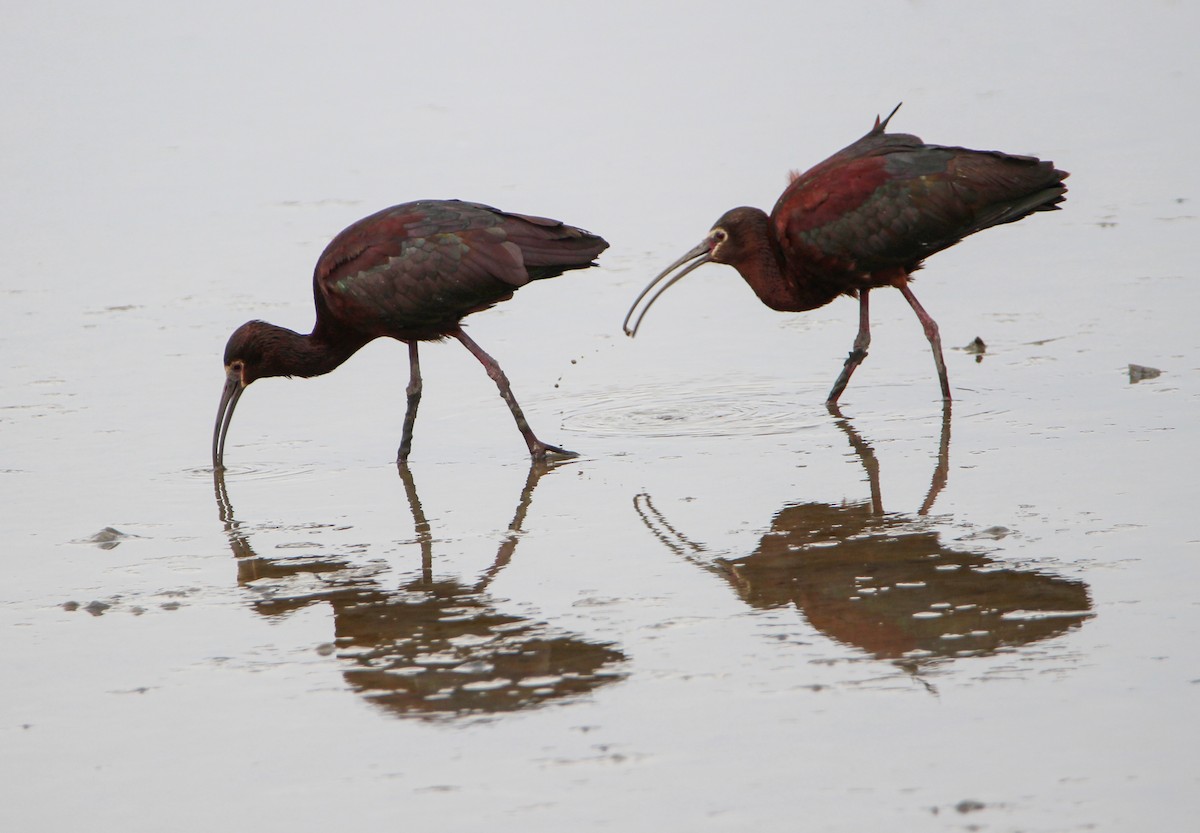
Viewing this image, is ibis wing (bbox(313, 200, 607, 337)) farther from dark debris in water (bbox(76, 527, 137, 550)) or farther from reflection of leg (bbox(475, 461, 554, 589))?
dark debris in water (bbox(76, 527, 137, 550))

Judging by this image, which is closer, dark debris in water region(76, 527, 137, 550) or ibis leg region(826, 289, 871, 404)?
dark debris in water region(76, 527, 137, 550)

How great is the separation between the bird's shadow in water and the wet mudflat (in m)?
0.02

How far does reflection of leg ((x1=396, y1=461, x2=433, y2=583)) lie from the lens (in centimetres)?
733

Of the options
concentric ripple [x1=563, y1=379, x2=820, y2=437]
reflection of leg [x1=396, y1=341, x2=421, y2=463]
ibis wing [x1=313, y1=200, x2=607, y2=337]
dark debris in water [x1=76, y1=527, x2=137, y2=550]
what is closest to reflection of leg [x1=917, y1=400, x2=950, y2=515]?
concentric ripple [x1=563, y1=379, x2=820, y2=437]

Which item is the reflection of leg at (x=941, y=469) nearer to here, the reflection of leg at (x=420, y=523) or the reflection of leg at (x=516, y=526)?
the reflection of leg at (x=516, y=526)

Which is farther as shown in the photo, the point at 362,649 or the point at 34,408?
the point at 34,408

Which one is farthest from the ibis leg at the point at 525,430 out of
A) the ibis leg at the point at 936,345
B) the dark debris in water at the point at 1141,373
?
the dark debris in water at the point at 1141,373

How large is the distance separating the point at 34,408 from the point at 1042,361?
607 cm

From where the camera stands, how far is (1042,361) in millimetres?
10438

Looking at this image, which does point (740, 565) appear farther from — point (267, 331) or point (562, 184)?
point (562, 184)

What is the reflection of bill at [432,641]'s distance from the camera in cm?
577

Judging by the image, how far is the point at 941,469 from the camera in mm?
8383

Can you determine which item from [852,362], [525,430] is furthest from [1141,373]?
[525,430]

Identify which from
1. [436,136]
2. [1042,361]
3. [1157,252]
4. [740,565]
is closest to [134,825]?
[740,565]
